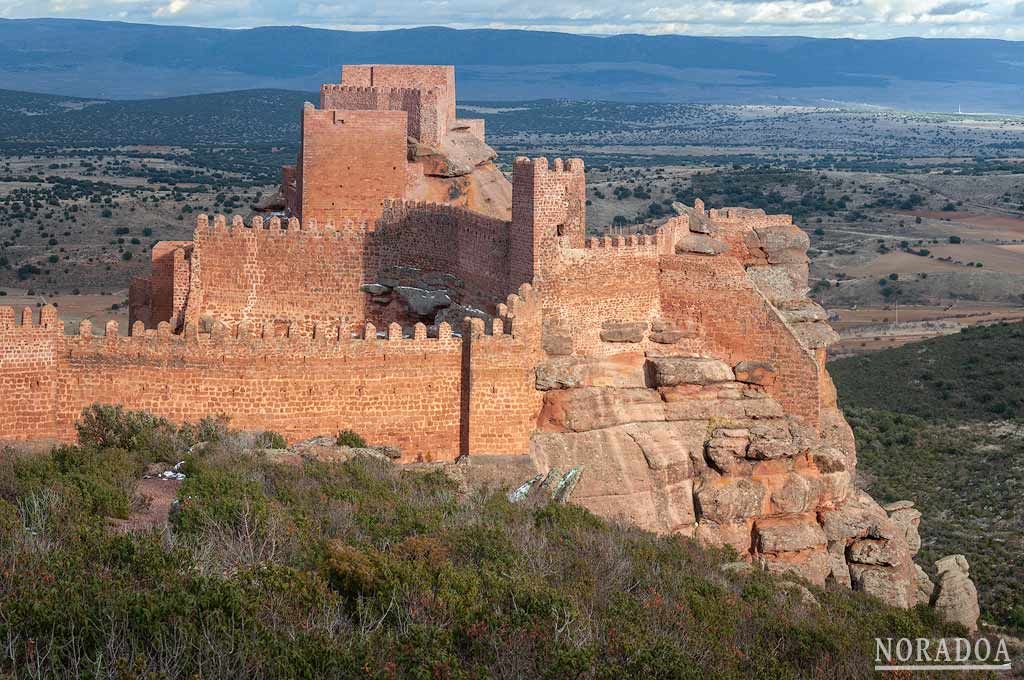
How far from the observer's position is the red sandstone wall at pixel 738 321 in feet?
88.2

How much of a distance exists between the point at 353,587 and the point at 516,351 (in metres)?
8.86

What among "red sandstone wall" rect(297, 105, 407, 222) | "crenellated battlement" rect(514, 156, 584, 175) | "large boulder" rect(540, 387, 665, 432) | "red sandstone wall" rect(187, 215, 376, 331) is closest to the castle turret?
"crenellated battlement" rect(514, 156, 584, 175)

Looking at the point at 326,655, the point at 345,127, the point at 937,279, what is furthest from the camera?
the point at 937,279

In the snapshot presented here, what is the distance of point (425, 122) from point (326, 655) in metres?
20.5

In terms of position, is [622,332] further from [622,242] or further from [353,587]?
[353,587]

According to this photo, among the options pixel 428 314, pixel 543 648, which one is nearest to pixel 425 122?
pixel 428 314

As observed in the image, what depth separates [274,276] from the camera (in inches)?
1115

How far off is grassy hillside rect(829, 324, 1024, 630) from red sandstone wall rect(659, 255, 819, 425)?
5.70m

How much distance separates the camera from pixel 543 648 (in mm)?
14969

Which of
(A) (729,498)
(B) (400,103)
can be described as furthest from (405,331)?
(B) (400,103)

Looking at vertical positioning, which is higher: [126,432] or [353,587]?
[126,432]

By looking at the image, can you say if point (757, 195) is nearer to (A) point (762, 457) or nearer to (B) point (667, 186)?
(B) point (667, 186)

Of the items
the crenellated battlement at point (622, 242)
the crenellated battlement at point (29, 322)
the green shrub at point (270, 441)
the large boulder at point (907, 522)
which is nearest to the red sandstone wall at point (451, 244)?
the crenellated battlement at point (622, 242)

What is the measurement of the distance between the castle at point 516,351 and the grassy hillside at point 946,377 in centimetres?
1624
